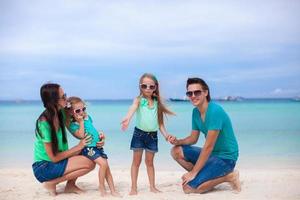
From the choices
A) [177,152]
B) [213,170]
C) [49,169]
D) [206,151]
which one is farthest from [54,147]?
[213,170]

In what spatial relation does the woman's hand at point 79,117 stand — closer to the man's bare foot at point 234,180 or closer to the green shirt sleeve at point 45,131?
the green shirt sleeve at point 45,131

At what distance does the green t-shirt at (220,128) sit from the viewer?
159 inches

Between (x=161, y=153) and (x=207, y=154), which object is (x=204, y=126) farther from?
(x=161, y=153)

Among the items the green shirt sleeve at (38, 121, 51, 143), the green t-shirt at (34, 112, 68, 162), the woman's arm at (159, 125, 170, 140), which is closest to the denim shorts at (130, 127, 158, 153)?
the woman's arm at (159, 125, 170, 140)

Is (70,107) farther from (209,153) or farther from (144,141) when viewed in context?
(209,153)

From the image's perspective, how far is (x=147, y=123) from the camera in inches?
166

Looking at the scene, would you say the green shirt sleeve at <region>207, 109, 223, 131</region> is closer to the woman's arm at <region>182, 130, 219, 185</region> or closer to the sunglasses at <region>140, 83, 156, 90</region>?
the woman's arm at <region>182, 130, 219, 185</region>

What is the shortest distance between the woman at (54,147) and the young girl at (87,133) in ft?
0.17

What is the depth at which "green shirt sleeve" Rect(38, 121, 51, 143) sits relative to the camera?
3.94m

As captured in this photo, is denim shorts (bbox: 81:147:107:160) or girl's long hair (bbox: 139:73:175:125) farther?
girl's long hair (bbox: 139:73:175:125)

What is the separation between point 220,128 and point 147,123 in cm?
71

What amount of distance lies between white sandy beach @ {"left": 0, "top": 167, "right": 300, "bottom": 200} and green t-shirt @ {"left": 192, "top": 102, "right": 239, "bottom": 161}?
0.41 meters

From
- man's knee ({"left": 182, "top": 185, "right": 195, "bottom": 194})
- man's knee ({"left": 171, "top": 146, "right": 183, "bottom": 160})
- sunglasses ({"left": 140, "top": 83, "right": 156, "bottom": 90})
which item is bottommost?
man's knee ({"left": 182, "top": 185, "right": 195, "bottom": 194})

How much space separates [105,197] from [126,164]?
313cm
